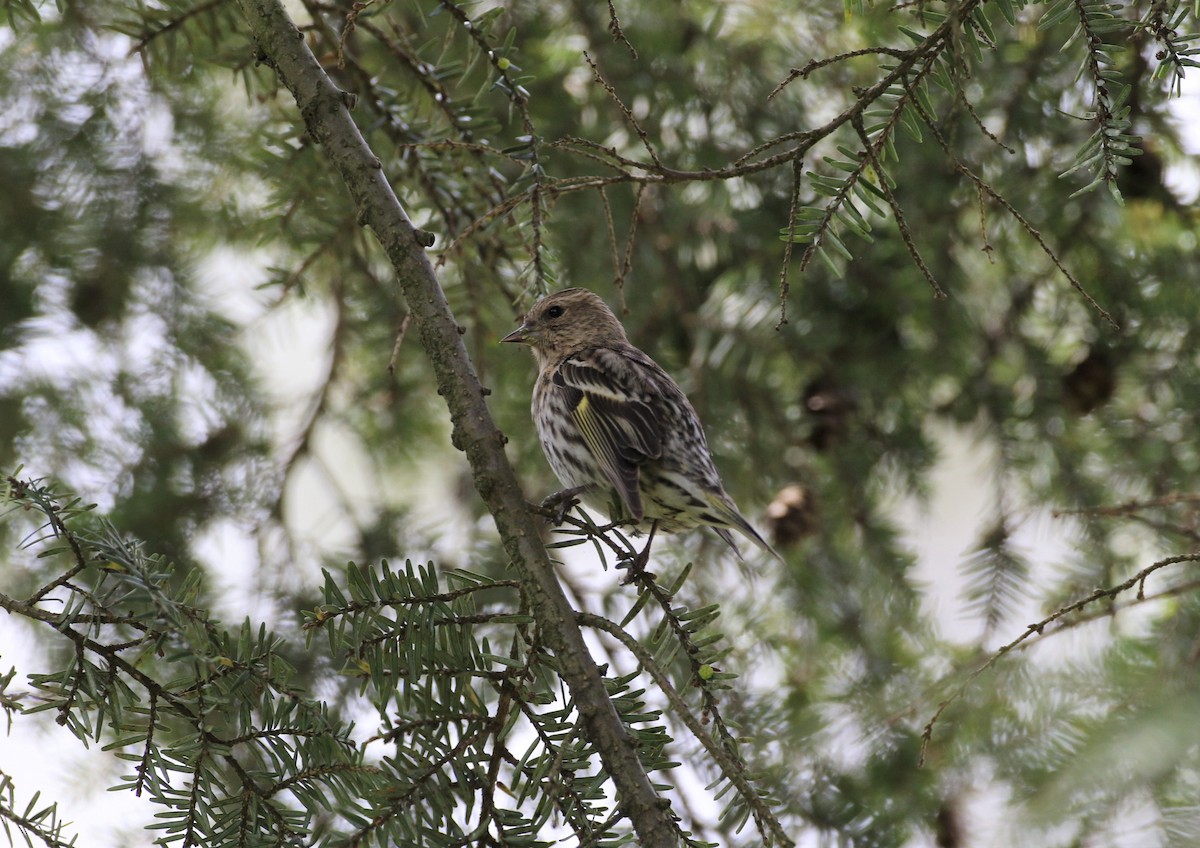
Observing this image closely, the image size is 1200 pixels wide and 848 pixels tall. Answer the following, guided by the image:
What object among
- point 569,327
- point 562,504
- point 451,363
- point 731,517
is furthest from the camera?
point 569,327

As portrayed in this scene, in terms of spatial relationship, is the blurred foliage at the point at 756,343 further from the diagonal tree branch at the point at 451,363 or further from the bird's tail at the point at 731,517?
the diagonal tree branch at the point at 451,363

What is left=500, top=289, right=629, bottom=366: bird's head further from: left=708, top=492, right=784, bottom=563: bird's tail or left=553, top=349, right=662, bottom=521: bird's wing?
left=708, top=492, right=784, bottom=563: bird's tail

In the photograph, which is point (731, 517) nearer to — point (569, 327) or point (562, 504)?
point (562, 504)

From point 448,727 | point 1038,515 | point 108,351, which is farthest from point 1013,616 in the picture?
point 108,351

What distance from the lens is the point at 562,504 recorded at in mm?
2199

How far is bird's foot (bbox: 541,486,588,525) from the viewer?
6.10 feet

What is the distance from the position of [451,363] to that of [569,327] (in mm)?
1531

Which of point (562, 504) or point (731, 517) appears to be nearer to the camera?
point (562, 504)

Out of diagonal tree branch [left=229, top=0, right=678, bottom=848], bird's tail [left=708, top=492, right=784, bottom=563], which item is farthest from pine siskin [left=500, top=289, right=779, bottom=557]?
diagonal tree branch [left=229, top=0, right=678, bottom=848]

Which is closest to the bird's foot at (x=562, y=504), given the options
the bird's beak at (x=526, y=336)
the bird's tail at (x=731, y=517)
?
the bird's tail at (x=731, y=517)

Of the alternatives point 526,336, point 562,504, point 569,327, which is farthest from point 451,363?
point 569,327

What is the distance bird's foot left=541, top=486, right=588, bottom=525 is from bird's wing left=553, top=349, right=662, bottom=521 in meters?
0.08

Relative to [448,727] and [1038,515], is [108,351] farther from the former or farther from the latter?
[1038,515]

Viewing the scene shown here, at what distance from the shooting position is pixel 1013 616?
297 cm
